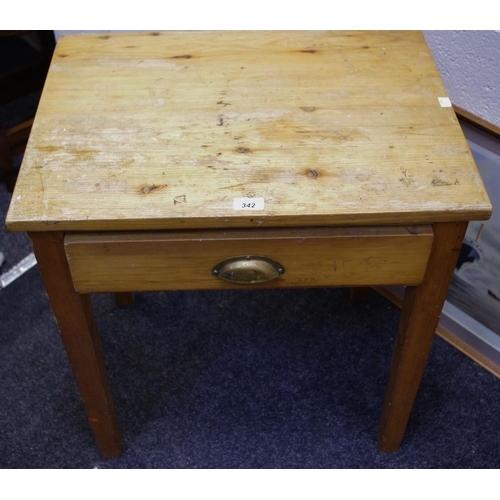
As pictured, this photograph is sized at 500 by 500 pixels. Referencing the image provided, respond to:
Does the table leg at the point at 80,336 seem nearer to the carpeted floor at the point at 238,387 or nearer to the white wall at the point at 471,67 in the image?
the carpeted floor at the point at 238,387

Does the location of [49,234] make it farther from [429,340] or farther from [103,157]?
[429,340]

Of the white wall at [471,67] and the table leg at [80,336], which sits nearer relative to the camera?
the table leg at [80,336]

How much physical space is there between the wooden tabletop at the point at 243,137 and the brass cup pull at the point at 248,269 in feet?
0.21

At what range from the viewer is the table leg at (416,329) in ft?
2.85

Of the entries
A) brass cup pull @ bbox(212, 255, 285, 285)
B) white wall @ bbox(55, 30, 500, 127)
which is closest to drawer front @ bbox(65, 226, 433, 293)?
brass cup pull @ bbox(212, 255, 285, 285)

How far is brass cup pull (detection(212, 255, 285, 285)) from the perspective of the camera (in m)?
0.87

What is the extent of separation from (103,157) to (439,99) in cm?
46

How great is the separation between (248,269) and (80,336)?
271 millimetres

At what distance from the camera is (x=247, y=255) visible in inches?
34.1

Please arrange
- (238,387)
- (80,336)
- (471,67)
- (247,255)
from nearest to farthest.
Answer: (247,255)
(80,336)
(471,67)
(238,387)

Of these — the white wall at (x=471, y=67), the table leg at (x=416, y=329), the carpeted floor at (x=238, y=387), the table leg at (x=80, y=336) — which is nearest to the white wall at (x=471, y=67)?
the white wall at (x=471, y=67)

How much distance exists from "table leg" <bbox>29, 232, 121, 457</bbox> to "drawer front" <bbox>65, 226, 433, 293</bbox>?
2cm

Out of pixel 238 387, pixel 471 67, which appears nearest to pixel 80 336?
pixel 238 387

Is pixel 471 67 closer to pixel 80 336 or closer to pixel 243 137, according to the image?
pixel 243 137
